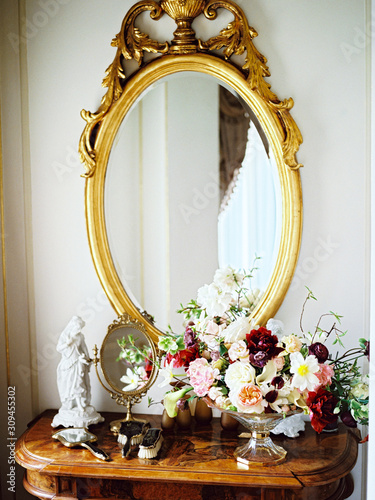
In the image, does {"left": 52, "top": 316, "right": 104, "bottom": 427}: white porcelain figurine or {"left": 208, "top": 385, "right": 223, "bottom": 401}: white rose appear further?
{"left": 52, "top": 316, "right": 104, "bottom": 427}: white porcelain figurine

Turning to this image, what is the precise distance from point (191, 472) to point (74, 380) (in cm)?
62

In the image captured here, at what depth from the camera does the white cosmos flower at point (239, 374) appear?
1.56 m

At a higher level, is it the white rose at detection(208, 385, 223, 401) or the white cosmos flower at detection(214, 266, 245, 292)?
the white cosmos flower at detection(214, 266, 245, 292)

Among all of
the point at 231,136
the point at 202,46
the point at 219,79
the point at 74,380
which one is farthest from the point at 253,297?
the point at 202,46

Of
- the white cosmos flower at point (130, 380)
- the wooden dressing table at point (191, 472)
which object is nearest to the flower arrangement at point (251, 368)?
the wooden dressing table at point (191, 472)

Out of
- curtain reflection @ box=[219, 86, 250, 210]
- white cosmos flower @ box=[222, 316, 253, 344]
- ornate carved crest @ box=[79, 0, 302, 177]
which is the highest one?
ornate carved crest @ box=[79, 0, 302, 177]

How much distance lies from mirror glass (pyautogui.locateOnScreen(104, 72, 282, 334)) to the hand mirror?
0.82 ft

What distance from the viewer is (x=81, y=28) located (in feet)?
7.11

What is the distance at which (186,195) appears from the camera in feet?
6.96

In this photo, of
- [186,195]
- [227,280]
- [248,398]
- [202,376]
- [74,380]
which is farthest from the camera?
[186,195]

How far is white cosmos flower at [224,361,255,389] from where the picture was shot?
5.11 ft

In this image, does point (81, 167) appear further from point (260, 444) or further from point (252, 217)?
point (260, 444)

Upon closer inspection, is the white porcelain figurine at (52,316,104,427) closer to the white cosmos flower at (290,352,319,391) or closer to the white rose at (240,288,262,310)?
the white rose at (240,288,262,310)

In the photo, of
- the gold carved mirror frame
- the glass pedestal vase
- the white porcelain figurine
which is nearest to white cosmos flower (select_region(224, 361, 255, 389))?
the glass pedestal vase
